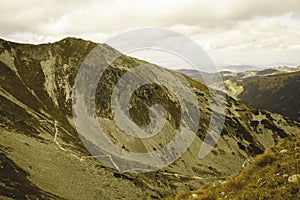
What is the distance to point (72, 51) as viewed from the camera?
13725 cm

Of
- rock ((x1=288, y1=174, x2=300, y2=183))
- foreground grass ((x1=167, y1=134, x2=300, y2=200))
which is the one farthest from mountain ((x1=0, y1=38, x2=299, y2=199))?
rock ((x1=288, y1=174, x2=300, y2=183))

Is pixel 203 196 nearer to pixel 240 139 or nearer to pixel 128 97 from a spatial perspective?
pixel 128 97

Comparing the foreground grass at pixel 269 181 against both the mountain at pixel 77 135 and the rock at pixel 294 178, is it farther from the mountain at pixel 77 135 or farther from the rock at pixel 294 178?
the mountain at pixel 77 135

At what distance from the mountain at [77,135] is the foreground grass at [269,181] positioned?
37202 millimetres

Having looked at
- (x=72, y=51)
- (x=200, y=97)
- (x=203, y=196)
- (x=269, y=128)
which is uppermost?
(x=72, y=51)

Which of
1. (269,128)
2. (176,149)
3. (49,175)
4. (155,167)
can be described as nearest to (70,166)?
(49,175)

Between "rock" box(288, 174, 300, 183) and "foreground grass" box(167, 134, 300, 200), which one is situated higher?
"rock" box(288, 174, 300, 183)

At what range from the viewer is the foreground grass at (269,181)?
9.65 metres

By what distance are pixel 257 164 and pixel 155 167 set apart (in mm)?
81620

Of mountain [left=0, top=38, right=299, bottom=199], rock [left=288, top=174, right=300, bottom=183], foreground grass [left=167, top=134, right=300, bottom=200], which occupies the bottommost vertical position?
mountain [left=0, top=38, right=299, bottom=199]

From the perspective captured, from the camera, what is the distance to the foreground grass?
9650 mm

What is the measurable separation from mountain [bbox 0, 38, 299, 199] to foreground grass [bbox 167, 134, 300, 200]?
37.2 meters

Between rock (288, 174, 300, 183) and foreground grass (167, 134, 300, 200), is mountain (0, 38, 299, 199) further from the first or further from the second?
rock (288, 174, 300, 183)

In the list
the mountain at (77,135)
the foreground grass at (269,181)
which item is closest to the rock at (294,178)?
the foreground grass at (269,181)
